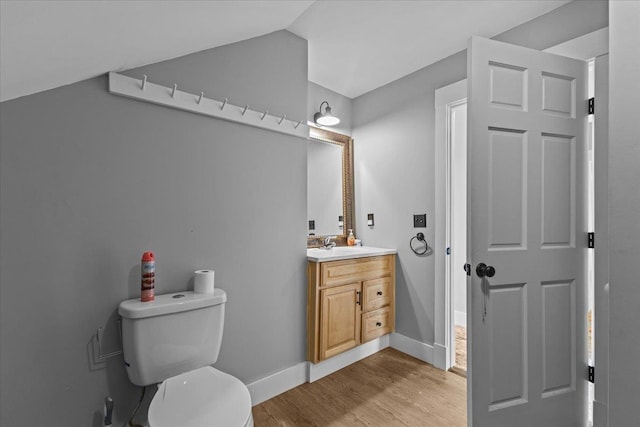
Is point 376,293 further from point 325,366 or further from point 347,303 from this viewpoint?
point 325,366

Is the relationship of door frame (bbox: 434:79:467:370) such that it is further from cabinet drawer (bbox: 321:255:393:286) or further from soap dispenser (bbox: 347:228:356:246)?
soap dispenser (bbox: 347:228:356:246)

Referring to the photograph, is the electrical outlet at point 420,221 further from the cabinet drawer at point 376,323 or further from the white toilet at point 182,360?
the white toilet at point 182,360

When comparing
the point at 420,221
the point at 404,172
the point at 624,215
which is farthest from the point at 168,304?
the point at 404,172

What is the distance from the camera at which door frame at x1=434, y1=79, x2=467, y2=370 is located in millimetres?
2318

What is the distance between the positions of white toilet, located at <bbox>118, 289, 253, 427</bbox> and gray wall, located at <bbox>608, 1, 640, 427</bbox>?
1.10 metres

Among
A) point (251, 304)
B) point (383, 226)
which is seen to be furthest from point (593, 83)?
point (251, 304)

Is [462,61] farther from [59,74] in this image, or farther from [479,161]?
Result: [59,74]

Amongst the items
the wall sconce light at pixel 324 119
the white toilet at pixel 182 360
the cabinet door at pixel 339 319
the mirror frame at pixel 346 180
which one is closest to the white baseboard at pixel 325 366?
the cabinet door at pixel 339 319

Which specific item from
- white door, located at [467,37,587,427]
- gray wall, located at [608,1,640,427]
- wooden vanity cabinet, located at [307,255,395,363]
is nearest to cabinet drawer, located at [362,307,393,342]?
wooden vanity cabinet, located at [307,255,395,363]

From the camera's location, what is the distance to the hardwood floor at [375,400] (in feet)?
5.64

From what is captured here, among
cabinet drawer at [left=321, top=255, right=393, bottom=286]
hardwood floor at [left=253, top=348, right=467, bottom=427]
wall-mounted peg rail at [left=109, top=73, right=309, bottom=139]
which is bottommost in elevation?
hardwood floor at [left=253, top=348, right=467, bottom=427]

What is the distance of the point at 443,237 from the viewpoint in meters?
→ 2.34

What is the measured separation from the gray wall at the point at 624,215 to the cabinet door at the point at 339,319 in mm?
1602

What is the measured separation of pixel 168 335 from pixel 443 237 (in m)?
1.96
